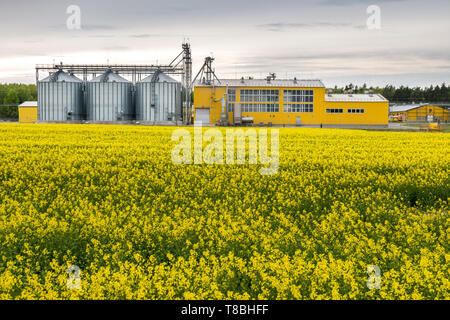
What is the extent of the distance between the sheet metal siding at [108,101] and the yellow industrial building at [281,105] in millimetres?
11207

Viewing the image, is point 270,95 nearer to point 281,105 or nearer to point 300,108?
point 281,105

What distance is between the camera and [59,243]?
834cm

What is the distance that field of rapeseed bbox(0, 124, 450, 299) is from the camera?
619 centimetres

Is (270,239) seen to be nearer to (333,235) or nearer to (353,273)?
(333,235)

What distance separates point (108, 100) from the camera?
71438mm

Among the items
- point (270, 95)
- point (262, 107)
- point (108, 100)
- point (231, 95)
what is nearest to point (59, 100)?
point (108, 100)

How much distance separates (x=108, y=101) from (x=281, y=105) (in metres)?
27.4

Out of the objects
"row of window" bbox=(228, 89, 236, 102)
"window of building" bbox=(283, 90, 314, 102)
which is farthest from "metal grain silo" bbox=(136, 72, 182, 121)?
"window of building" bbox=(283, 90, 314, 102)

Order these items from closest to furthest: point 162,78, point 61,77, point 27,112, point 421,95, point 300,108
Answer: point 162,78, point 61,77, point 300,108, point 27,112, point 421,95

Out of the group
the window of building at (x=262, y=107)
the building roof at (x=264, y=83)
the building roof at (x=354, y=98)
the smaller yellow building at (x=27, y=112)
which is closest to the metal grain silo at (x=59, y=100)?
the building roof at (x=264, y=83)

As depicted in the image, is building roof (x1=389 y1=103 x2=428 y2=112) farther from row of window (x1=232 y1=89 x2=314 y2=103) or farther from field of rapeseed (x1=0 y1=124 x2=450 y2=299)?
field of rapeseed (x1=0 y1=124 x2=450 y2=299)

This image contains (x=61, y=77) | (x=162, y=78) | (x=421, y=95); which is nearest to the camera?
(x=162, y=78)

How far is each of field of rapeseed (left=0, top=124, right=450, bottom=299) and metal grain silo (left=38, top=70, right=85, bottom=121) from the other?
5874cm

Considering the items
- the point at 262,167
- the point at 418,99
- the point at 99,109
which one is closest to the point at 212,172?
the point at 262,167
